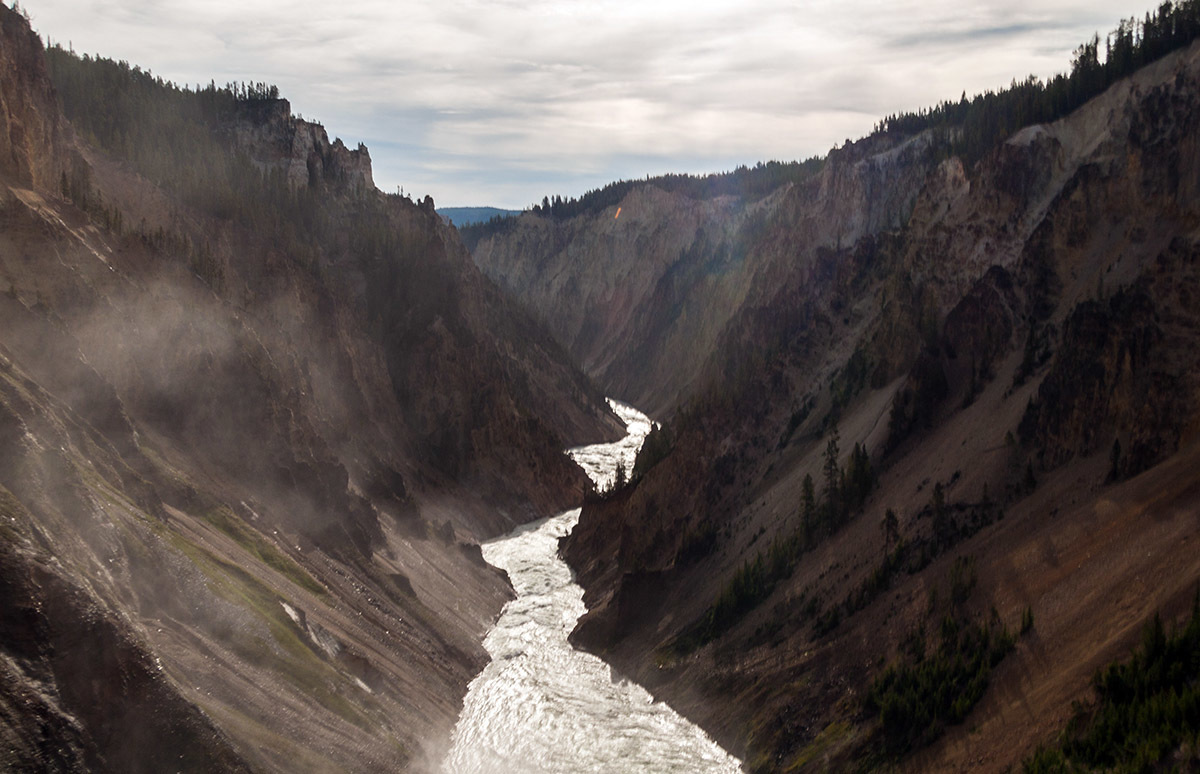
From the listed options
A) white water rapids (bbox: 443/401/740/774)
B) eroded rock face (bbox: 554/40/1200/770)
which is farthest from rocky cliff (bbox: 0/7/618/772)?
eroded rock face (bbox: 554/40/1200/770)

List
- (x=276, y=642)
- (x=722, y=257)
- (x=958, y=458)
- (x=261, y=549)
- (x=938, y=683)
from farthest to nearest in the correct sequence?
(x=722, y=257)
(x=958, y=458)
(x=261, y=549)
(x=276, y=642)
(x=938, y=683)

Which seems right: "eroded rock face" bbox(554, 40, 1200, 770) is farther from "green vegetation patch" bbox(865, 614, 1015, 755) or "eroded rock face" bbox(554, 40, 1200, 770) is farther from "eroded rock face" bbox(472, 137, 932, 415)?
"eroded rock face" bbox(472, 137, 932, 415)

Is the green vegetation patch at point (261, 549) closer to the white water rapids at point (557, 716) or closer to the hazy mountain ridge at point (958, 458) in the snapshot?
the white water rapids at point (557, 716)

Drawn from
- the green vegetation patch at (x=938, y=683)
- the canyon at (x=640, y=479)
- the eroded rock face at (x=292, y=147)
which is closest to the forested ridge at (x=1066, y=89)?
the canyon at (x=640, y=479)

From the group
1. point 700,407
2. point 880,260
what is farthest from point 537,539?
point 880,260

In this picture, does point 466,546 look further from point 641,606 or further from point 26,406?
point 26,406

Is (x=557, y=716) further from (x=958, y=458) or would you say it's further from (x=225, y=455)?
(x=958, y=458)

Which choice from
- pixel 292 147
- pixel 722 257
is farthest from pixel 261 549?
pixel 722 257
